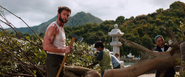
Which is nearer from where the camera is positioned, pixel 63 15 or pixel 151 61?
pixel 63 15

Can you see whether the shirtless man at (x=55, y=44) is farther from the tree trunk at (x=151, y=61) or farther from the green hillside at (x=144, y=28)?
the green hillside at (x=144, y=28)

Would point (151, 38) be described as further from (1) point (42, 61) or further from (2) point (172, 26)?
(1) point (42, 61)

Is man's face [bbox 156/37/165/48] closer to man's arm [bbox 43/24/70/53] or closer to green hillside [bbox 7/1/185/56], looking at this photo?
man's arm [bbox 43/24/70/53]

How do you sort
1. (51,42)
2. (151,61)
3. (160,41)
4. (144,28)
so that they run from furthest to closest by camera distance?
(144,28), (160,41), (151,61), (51,42)

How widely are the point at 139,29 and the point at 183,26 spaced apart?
Result: 41.1 m

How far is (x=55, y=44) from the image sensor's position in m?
2.15

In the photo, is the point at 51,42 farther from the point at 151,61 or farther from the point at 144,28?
the point at 144,28

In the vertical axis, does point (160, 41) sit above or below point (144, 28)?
below

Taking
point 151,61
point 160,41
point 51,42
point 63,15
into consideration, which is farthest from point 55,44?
point 160,41

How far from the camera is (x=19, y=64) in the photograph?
151 inches

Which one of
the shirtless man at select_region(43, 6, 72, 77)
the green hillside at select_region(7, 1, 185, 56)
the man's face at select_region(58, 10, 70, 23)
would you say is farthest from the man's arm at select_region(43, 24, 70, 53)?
the green hillside at select_region(7, 1, 185, 56)

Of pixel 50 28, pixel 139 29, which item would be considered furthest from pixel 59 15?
pixel 139 29

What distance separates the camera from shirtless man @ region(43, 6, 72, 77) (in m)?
2.10

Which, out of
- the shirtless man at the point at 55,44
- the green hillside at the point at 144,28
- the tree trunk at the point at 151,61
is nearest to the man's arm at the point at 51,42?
the shirtless man at the point at 55,44
